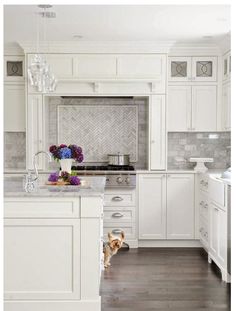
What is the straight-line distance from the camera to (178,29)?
16.5 feet

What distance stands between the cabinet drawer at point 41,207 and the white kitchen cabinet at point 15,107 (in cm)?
275

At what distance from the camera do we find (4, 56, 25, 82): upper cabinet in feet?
19.1

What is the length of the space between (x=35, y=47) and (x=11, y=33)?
447 millimetres

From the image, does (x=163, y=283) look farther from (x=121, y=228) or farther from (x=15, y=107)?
(x=15, y=107)

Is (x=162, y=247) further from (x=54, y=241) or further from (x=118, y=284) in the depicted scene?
(x=54, y=241)

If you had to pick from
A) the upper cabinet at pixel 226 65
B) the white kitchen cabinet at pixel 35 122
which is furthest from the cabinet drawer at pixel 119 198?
the upper cabinet at pixel 226 65

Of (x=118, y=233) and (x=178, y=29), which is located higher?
(x=178, y=29)

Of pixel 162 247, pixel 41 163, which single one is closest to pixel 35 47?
pixel 41 163

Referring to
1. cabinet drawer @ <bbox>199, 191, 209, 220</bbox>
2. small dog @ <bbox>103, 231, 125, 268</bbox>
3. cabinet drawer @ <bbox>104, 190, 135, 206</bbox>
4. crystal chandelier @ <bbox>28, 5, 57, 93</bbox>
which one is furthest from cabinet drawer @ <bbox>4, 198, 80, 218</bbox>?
cabinet drawer @ <bbox>104, 190, 135, 206</bbox>

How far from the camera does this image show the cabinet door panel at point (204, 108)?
231 inches

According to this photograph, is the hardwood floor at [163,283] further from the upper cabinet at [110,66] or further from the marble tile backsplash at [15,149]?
the upper cabinet at [110,66]

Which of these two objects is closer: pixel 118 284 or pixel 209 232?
pixel 118 284

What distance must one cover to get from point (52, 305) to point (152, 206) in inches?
105

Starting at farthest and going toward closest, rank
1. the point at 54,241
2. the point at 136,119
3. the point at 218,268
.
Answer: the point at 136,119 → the point at 218,268 → the point at 54,241
